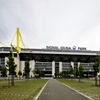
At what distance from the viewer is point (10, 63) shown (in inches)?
1077

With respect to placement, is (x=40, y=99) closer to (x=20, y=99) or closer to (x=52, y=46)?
(x=20, y=99)

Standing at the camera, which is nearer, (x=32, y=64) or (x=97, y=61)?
(x=97, y=61)

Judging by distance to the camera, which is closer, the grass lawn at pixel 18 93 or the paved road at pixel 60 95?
the paved road at pixel 60 95

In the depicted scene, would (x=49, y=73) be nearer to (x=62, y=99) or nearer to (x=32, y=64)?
(x=32, y=64)

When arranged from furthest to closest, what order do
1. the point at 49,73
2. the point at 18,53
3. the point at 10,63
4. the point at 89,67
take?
the point at 49,73, the point at 89,67, the point at 18,53, the point at 10,63

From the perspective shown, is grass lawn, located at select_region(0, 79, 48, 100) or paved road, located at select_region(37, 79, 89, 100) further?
grass lawn, located at select_region(0, 79, 48, 100)

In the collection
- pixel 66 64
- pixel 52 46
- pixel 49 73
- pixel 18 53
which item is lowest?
pixel 49 73

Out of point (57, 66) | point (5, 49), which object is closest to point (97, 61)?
point (5, 49)

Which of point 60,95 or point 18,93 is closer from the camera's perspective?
point 60,95

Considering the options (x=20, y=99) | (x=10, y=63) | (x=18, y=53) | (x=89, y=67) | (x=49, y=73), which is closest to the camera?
(x=20, y=99)

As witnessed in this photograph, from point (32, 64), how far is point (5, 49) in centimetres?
3243

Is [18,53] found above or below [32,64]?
above

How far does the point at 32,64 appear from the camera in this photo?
123m

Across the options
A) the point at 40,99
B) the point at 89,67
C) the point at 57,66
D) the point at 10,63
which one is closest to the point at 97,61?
the point at 10,63
